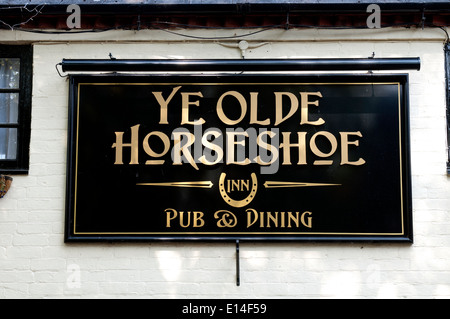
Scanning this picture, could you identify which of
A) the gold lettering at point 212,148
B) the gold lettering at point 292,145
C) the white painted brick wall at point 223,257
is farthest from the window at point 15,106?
the gold lettering at point 292,145

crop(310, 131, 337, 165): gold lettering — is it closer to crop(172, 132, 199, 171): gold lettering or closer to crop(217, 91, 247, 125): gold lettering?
crop(217, 91, 247, 125): gold lettering

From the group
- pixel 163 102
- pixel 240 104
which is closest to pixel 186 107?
pixel 163 102

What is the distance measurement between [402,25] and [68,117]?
11.5 ft

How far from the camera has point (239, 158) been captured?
160 inches

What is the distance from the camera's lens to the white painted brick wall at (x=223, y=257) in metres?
3.97

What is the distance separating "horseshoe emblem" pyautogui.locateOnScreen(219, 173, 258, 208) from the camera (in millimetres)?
4016

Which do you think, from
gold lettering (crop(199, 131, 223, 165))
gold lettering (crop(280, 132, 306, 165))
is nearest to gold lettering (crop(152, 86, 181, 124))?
gold lettering (crop(199, 131, 223, 165))

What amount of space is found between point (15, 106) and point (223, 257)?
8.79 feet

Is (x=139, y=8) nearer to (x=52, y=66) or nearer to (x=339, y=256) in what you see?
(x=52, y=66)

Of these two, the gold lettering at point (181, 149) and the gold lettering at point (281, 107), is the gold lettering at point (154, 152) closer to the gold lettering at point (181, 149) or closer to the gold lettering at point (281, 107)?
the gold lettering at point (181, 149)

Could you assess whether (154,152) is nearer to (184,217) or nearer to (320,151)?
(184,217)

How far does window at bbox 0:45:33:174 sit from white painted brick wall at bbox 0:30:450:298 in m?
0.13

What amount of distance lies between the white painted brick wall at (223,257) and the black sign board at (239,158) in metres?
0.15
